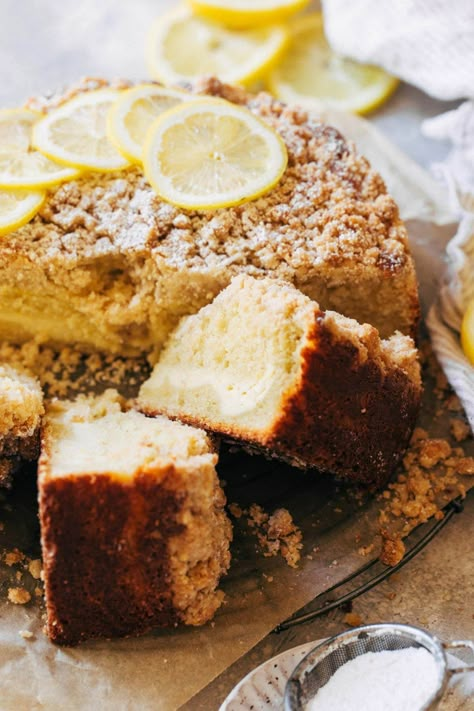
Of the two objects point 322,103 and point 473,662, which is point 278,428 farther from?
point 322,103

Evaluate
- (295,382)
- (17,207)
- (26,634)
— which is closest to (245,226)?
(295,382)

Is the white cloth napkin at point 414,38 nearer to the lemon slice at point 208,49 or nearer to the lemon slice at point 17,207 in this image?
the lemon slice at point 208,49

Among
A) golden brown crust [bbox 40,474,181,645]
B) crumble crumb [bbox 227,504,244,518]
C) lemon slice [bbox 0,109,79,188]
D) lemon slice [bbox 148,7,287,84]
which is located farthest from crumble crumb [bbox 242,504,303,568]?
lemon slice [bbox 148,7,287,84]

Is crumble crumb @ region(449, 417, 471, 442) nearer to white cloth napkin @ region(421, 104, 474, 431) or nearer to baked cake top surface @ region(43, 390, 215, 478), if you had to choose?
white cloth napkin @ region(421, 104, 474, 431)

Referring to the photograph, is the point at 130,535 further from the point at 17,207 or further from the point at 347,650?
the point at 17,207

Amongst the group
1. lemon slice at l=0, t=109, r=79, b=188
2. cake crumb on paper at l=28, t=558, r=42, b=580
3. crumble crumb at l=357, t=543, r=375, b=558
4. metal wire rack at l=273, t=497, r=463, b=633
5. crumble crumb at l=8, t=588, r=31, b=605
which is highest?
lemon slice at l=0, t=109, r=79, b=188

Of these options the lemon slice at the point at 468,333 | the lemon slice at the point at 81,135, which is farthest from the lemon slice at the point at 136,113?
the lemon slice at the point at 468,333

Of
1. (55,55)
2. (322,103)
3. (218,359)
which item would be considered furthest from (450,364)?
→ (55,55)
